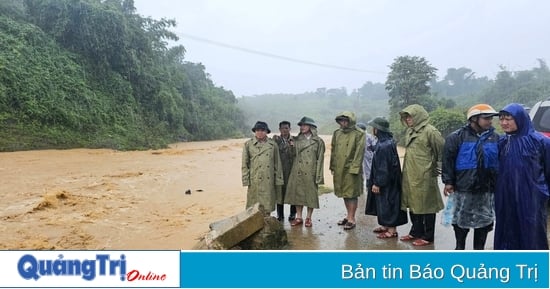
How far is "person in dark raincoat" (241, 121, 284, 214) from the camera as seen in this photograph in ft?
17.5

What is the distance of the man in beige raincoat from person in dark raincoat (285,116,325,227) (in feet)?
4.08

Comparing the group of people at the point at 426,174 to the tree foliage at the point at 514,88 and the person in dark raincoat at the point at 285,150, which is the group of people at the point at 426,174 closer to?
the person in dark raincoat at the point at 285,150

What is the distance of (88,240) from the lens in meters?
5.88

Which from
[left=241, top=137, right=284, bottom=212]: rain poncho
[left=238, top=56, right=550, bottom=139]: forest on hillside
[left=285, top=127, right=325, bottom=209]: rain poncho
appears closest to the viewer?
[left=241, top=137, right=284, bottom=212]: rain poncho

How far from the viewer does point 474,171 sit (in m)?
3.79

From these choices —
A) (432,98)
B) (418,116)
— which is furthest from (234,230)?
(432,98)

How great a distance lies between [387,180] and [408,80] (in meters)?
28.9

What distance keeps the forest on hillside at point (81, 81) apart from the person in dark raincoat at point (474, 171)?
15808 mm

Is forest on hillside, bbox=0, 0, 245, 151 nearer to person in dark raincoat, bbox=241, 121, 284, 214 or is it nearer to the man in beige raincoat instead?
person in dark raincoat, bbox=241, 121, 284, 214

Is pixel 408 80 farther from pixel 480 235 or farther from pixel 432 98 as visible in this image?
pixel 480 235

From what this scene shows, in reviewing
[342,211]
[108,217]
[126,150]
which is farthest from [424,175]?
[126,150]

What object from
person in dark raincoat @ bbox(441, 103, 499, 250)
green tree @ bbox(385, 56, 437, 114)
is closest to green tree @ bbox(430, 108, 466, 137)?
green tree @ bbox(385, 56, 437, 114)

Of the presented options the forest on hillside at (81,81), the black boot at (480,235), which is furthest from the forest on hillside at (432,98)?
the black boot at (480,235)

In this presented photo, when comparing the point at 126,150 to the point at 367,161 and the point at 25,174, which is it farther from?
the point at 367,161
